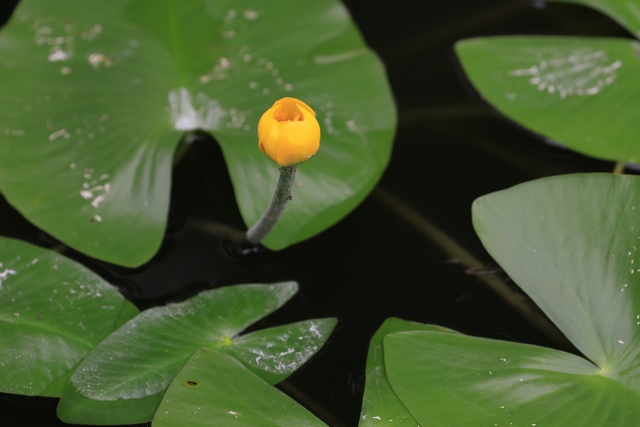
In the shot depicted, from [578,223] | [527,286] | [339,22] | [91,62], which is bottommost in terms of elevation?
[527,286]

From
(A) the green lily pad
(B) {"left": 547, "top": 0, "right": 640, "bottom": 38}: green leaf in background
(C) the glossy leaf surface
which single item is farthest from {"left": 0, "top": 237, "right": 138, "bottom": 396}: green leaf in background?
(B) {"left": 547, "top": 0, "right": 640, "bottom": 38}: green leaf in background

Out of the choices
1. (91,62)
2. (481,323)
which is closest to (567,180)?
(481,323)

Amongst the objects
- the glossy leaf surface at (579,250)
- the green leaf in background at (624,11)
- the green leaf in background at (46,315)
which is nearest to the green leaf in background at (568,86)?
the green leaf in background at (624,11)

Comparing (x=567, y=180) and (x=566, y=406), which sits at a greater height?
(x=567, y=180)

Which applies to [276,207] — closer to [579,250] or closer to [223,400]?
[223,400]

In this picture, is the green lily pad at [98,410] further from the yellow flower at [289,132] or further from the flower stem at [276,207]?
the yellow flower at [289,132]

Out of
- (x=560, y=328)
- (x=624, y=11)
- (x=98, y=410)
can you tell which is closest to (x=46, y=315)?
(x=98, y=410)

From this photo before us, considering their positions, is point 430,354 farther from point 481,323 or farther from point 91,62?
point 91,62
